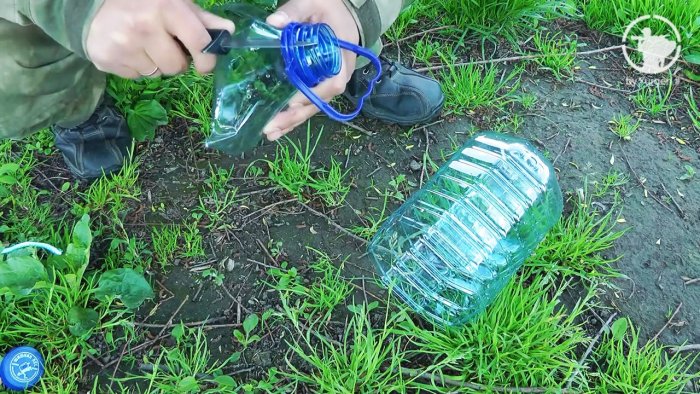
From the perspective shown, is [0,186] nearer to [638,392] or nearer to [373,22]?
[373,22]

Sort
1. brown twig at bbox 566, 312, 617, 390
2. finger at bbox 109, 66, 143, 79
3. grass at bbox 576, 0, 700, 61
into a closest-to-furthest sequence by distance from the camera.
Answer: finger at bbox 109, 66, 143, 79
brown twig at bbox 566, 312, 617, 390
grass at bbox 576, 0, 700, 61

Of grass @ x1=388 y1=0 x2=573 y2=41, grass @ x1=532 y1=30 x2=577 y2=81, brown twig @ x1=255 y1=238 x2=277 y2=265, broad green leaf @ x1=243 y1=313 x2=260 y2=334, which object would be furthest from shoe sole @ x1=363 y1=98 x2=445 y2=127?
broad green leaf @ x1=243 y1=313 x2=260 y2=334

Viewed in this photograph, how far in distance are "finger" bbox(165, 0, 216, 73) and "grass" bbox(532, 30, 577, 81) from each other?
164 cm

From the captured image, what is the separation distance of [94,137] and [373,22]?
1.07m

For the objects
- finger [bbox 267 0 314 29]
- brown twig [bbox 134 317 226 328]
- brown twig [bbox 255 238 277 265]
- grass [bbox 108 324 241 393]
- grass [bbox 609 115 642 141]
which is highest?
finger [bbox 267 0 314 29]

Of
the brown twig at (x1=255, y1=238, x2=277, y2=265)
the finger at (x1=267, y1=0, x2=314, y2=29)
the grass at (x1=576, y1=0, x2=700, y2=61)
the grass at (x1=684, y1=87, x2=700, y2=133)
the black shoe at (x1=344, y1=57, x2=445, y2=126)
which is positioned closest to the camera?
the finger at (x1=267, y1=0, x2=314, y2=29)

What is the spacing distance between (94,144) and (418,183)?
3.72ft

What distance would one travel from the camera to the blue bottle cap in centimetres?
168

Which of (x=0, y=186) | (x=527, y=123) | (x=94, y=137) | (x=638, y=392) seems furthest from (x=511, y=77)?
(x=0, y=186)

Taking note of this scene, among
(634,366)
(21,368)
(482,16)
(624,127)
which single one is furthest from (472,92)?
(21,368)

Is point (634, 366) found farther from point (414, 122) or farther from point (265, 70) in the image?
point (265, 70)

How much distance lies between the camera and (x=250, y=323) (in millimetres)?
1834

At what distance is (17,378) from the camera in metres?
1.69

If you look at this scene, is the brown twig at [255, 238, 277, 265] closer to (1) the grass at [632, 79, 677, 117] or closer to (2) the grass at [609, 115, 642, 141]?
(2) the grass at [609, 115, 642, 141]
